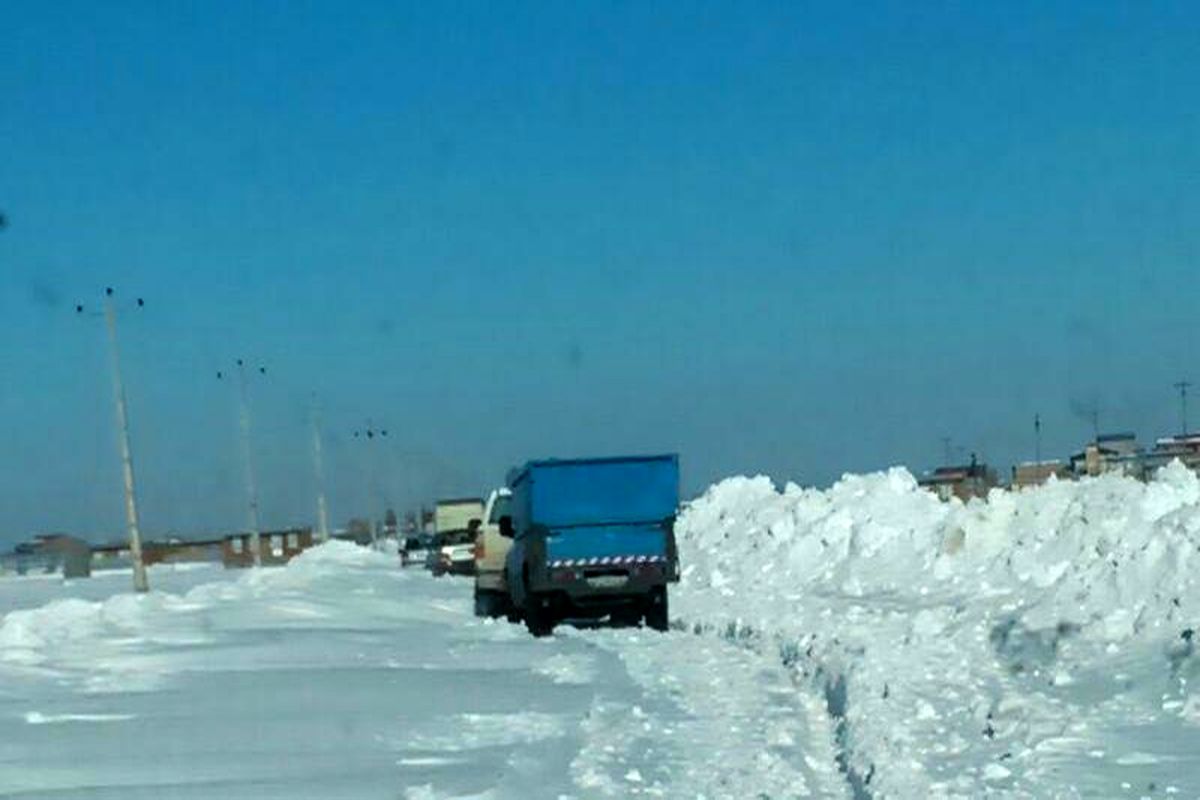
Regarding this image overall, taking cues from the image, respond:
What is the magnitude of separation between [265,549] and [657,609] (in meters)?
75.3

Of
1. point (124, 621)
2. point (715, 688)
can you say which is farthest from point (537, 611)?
point (715, 688)

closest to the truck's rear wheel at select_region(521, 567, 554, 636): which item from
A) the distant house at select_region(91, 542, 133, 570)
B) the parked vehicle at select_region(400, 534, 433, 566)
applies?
the parked vehicle at select_region(400, 534, 433, 566)

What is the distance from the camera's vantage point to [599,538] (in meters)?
33.0

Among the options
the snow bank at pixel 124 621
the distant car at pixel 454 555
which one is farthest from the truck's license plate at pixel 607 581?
the distant car at pixel 454 555

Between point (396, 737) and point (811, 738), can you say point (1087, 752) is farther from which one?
point (396, 737)

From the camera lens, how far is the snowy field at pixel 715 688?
46.0 feet

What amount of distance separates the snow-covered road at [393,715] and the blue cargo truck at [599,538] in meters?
0.66

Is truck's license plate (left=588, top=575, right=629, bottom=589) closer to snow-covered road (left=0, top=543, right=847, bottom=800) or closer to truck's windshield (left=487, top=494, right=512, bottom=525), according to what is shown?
snow-covered road (left=0, top=543, right=847, bottom=800)

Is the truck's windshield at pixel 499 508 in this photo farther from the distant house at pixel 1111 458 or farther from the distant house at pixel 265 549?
the distant house at pixel 265 549

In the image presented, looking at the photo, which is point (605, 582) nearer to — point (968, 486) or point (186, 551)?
point (968, 486)

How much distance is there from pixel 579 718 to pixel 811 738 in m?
3.02

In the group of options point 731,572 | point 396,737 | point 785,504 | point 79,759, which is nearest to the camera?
point 79,759

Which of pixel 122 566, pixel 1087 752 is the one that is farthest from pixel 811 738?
pixel 122 566

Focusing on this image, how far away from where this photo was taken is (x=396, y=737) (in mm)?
17266
